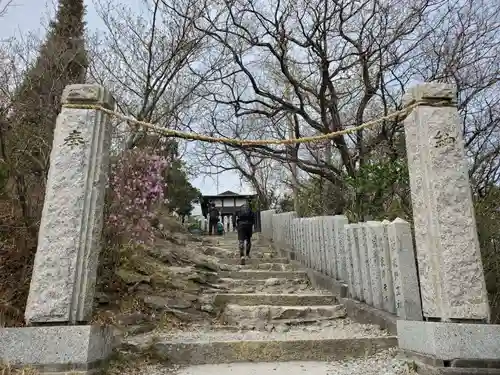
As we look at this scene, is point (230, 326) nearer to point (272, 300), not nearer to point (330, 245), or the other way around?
point (272, 300)

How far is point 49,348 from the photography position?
122 inches

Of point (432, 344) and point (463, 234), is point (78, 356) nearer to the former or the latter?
point (432, 344)

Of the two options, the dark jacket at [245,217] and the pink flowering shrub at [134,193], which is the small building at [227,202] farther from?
the pink flowering shrub at [134,193]

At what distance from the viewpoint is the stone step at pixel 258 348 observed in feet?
13.5

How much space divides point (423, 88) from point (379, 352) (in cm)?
292

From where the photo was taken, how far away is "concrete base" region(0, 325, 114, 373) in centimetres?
308

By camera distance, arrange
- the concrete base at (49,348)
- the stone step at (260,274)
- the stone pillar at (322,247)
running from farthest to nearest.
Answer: the stone step at (260,274) → the stone pillar at (322,247) → the concrete base at (49,348)

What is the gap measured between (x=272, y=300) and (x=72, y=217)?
3.77 metres

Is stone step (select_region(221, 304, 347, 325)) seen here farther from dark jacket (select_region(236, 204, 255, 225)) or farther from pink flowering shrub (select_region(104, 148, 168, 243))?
dark jacket (select_region(236, 204, 255, 225))

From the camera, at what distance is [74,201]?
11.3ft

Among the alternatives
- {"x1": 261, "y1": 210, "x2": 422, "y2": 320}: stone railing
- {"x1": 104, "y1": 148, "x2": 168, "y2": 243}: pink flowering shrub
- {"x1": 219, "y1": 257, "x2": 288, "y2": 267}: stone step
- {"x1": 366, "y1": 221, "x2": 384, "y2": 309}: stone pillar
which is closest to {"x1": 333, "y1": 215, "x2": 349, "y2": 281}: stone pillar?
{"x1": 261, "y1": 210, "x2": 422, "y2": 320}: stone railing

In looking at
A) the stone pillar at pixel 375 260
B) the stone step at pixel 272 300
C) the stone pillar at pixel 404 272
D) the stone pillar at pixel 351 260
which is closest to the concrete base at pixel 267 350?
the stone pillar at pixel 404 272

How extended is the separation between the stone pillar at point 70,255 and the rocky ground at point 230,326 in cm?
64

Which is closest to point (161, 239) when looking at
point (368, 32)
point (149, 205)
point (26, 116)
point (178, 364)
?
point (149, 205)
